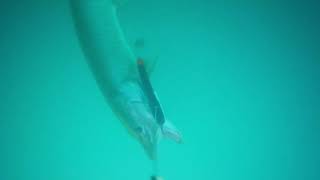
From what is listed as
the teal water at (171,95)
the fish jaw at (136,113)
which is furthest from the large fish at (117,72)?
the teal water at (171,95)

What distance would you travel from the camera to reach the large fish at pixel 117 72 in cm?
223

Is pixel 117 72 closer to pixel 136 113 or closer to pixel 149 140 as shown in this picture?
pixel 136 113

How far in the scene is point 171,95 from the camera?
104 inches

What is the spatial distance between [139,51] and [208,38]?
362mm

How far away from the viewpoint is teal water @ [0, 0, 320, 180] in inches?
104

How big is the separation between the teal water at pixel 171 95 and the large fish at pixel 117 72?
30 centimetres

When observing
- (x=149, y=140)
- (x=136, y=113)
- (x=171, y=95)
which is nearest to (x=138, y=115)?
(x=136, y=113)

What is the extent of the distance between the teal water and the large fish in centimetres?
30

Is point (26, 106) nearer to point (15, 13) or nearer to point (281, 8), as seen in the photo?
point (15, 13)

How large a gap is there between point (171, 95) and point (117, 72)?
0.44m

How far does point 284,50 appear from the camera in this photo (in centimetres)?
273

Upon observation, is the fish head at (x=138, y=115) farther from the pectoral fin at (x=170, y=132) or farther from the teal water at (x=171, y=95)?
the teal water at (x=171, y=95)

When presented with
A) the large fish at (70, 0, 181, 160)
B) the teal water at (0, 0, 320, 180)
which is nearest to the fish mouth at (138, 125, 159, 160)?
the large fish at (70, 0, 181, 160)

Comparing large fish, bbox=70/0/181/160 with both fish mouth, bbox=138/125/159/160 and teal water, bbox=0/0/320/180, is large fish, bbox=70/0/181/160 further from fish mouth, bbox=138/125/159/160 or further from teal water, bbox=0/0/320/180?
teal water, bbox=0/0/320/180
